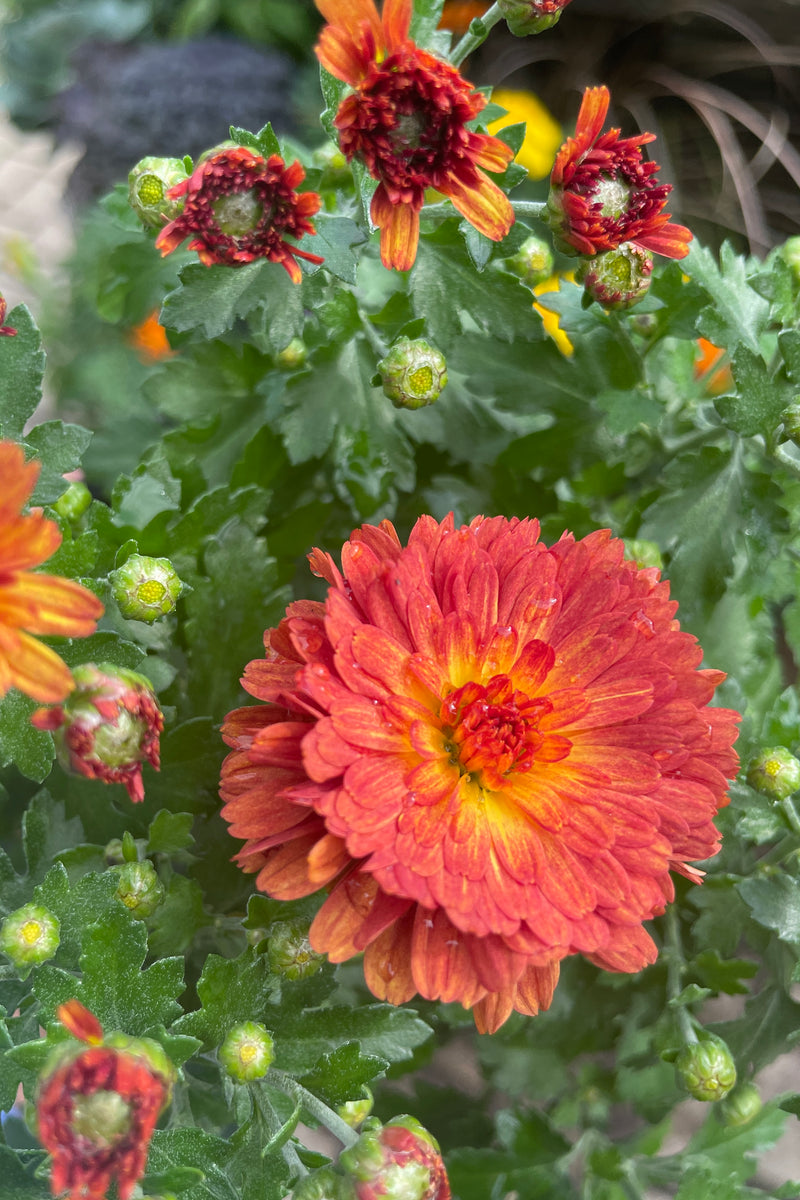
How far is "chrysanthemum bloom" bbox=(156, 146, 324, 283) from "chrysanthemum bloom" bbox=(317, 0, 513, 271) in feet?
0.12

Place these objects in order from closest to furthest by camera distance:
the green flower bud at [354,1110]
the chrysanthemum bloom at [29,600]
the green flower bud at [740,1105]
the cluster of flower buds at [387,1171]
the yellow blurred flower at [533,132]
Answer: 1. the chrysanthemum bloom at [29,600]
2. the cluster of flower buds at [387,1171]
3. the green flower bud at [354,1110]
4. the green flower bud at [740,1105]
5. the yellow blurred flower at [533,132]

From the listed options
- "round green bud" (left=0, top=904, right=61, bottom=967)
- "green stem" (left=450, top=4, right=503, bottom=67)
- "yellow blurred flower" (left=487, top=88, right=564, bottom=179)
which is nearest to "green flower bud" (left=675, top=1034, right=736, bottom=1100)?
"round green bud" (left=0, top=904, right=61, bottom=967)

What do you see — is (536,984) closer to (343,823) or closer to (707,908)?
(343,823)

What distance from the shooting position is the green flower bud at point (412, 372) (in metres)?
0.59

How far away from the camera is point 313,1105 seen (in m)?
0.54

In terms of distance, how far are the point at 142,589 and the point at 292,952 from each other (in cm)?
21

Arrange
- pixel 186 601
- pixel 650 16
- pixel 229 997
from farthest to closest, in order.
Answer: pixel 650 16, pixel 186 601, pixel 229 997

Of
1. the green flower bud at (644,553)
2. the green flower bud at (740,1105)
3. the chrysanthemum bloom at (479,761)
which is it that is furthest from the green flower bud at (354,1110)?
the green flower bud at (644,553)

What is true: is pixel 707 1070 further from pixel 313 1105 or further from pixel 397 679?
pixel 397 679

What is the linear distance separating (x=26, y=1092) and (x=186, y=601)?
11.3 inches

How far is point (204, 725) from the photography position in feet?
2.07

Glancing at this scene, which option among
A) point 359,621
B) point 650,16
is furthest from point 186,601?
point 650,16

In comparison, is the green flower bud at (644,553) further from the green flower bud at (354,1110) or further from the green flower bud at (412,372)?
the green flower bud at (354,1110)

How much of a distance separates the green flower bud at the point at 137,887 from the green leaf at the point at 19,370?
0.25 meters
